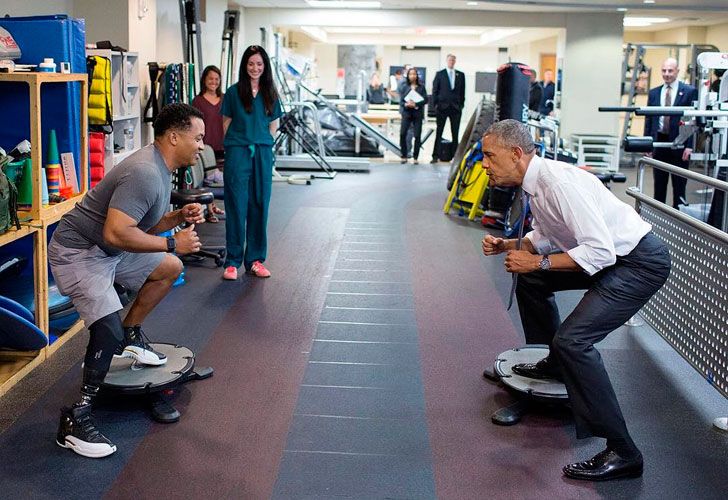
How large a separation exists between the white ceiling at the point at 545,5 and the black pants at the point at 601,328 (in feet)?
32.3

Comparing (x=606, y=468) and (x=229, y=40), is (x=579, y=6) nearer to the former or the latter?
(x=229, y=40)

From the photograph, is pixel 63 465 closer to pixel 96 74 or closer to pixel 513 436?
pixel 513 436

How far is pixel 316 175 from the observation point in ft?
38.0

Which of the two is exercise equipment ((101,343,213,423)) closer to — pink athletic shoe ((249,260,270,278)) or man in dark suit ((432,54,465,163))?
pink athletic shoe ((249,260,270,278))

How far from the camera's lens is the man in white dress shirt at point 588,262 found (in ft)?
10.1

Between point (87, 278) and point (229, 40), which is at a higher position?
point (229, 40)

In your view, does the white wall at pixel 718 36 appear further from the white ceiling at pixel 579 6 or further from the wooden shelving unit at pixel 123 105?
the wooden shelving unit at pixel 123 105

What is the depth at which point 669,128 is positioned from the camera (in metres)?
8.05

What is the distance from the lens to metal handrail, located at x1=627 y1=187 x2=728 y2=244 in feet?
12.3

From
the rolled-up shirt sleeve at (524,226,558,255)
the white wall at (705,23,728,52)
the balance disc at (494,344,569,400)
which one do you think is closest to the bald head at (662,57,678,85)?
the balance disc at (494,344,569,400)

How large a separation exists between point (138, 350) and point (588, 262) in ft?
6.31

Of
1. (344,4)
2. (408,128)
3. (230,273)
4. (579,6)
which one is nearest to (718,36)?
(579,6)

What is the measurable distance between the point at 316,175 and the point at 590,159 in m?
4.79

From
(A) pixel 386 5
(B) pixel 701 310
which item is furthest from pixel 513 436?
(A) pixel 386 5
